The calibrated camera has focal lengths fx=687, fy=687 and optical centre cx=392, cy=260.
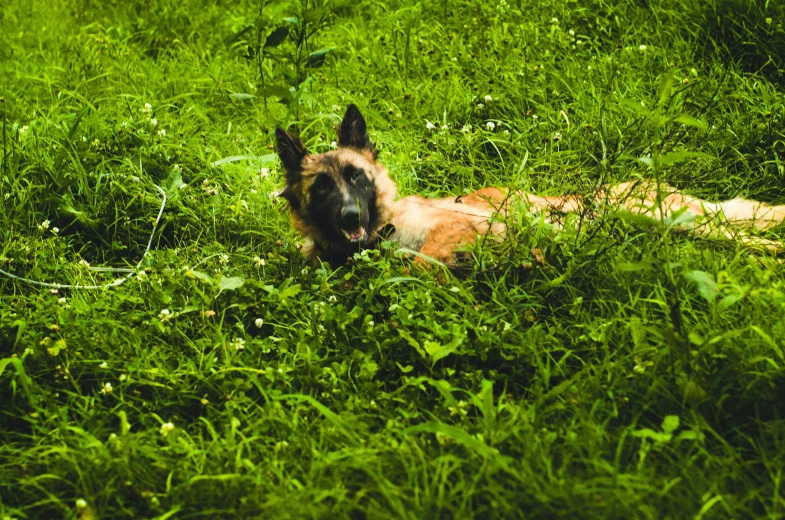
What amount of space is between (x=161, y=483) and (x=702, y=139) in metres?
3.39

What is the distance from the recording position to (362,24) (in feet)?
18.1

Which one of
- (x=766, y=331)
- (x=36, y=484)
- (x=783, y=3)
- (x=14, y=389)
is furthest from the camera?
(x=783, y=3)

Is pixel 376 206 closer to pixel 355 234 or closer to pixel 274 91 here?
pixel 355 234

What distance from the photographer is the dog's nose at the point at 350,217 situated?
11.4 feet

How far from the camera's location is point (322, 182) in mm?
3656

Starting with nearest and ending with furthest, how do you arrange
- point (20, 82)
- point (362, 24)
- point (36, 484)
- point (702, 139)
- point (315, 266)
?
1. point (36, 484)
2. point (315, 266)
3. point (702, 139)
4. point (20, 82)
5. point (362, 24)

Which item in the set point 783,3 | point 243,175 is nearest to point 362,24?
point 243,175

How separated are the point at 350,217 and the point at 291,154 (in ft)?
1.75

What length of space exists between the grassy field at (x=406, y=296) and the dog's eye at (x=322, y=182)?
331mm

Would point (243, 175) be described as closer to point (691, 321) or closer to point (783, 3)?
point (691, 321)

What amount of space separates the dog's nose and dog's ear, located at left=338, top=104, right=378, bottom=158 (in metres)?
0.48

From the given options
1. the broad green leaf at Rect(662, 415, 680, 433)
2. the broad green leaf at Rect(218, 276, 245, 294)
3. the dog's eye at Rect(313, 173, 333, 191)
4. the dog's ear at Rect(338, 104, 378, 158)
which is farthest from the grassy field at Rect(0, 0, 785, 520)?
the dog's ear at Rect(338, 104, 378, 158)

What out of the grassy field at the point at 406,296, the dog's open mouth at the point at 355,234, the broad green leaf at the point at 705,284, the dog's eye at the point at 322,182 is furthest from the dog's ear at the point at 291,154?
the broad green leaf at the point at 705,284

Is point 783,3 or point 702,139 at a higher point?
point 783,3
